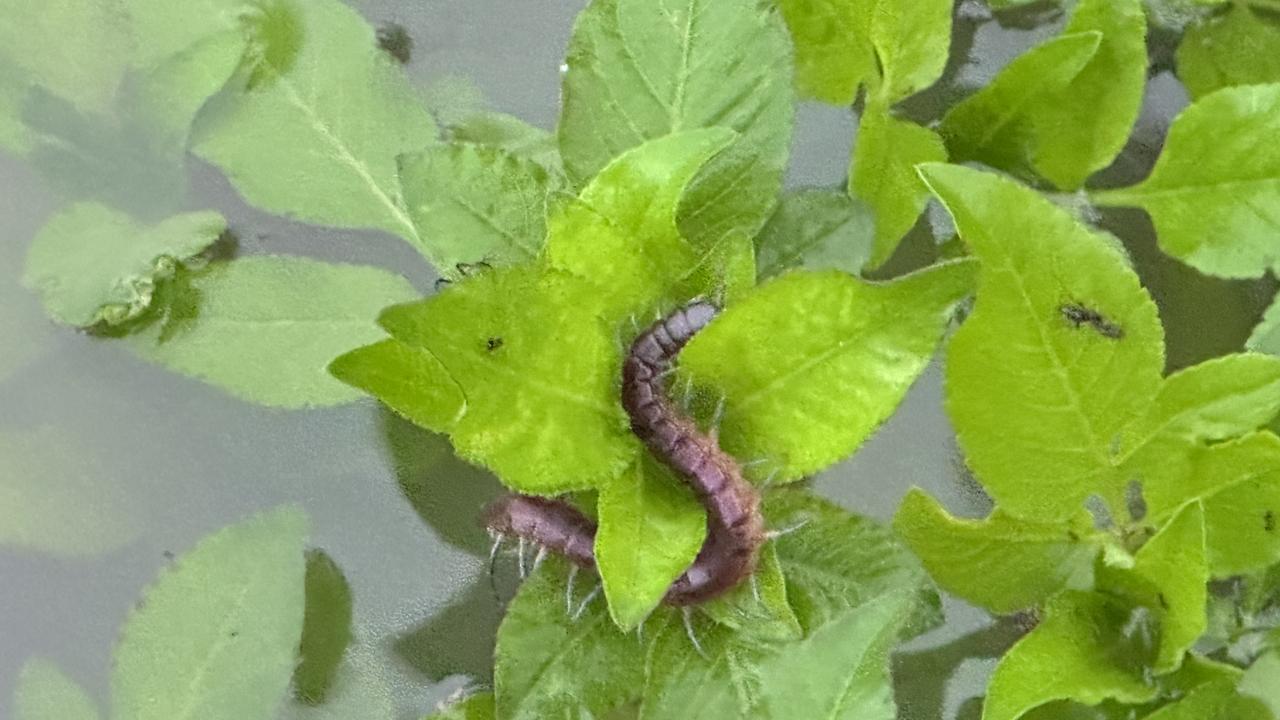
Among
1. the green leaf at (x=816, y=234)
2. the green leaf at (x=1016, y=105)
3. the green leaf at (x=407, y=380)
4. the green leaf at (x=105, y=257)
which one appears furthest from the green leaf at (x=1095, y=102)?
the green leaf at (x=105, y=257)

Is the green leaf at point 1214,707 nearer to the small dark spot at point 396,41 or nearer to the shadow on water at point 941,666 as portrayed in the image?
the shadow on water at point 941,666

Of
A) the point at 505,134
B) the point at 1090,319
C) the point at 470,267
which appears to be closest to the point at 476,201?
the point at 470,267

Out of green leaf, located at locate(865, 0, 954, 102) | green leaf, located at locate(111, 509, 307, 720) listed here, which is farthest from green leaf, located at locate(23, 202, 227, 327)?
green leaf, located at locate(865, 0, 954, 102)

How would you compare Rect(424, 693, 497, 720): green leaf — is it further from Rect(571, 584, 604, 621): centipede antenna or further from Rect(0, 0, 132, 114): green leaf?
Rect(0, 0, 132, 114): green leaf

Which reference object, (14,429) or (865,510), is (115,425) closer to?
(14,429)

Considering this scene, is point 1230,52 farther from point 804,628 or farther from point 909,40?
point 804,628
